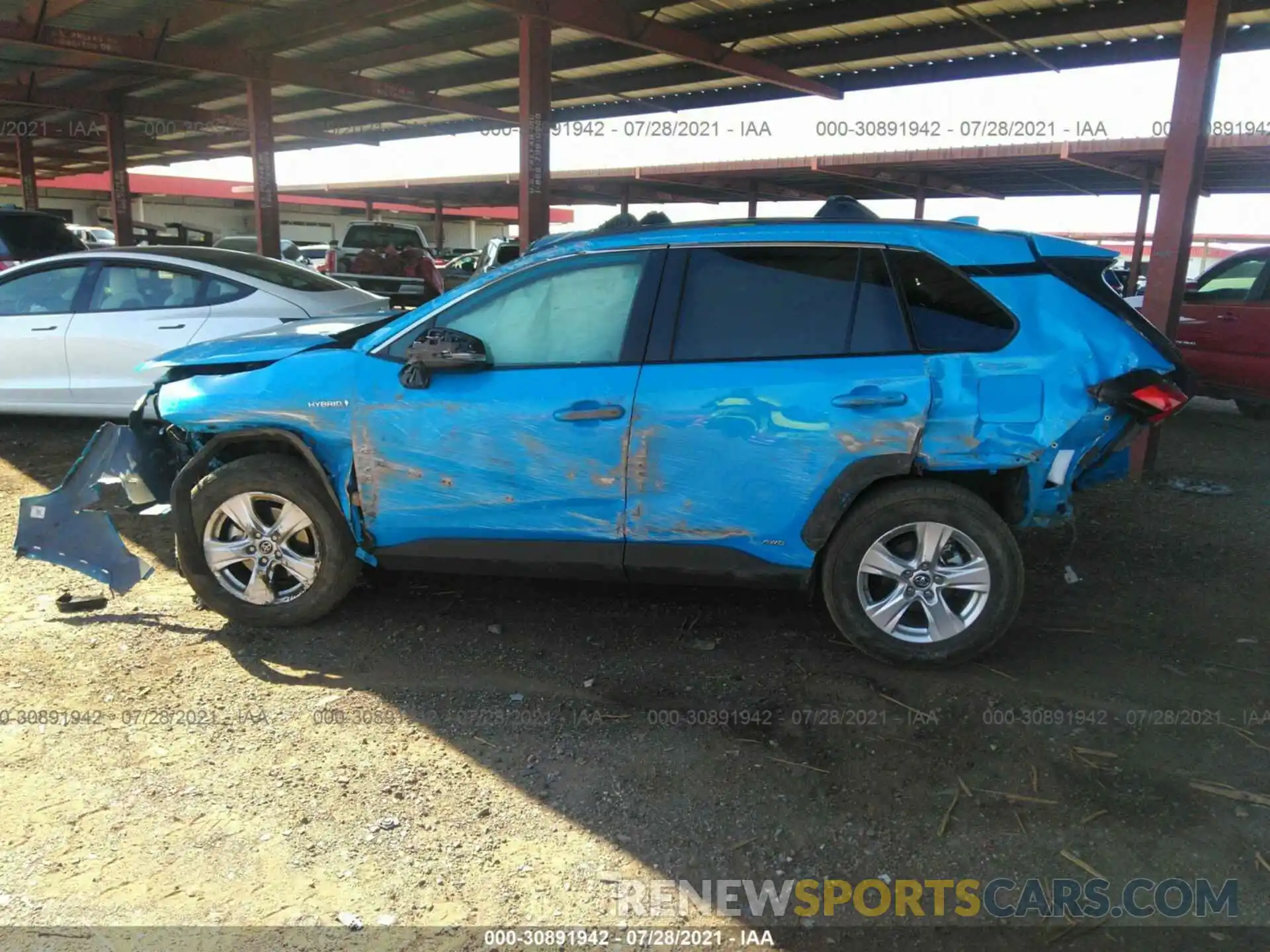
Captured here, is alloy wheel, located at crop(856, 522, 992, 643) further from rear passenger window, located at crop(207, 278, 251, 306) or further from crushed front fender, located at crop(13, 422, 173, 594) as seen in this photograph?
rear passenger window, located at crop(207, 278, 251, 306)

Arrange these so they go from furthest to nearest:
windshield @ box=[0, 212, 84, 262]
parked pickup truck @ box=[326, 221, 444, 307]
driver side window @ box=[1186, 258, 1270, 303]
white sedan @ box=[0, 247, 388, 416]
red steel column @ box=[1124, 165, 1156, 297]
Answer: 1. red steel column @ box=[1124, 165, 1156, 297]
2. parked pickup truck @ box=[326, 221, 444, 307]
3. windshield @ box=[0, 212, 84, 262]
4. driver side window @ box=[1186, 258, 1270, 303]
5. white sedan @ box=[0, 247, 388, 416]

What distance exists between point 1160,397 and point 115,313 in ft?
23.4

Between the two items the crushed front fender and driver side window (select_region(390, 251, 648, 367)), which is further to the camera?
the crushed front fender

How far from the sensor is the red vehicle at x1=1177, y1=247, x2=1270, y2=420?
8.16 meters

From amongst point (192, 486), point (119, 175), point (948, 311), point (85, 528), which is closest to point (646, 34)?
point (948, 311)

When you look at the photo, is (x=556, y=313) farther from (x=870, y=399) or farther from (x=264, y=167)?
(x=264, y=167)

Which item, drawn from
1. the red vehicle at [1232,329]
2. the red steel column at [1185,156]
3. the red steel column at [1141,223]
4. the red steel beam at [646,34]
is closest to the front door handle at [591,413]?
the red steel column at [1185,156]

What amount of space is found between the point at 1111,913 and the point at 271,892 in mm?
2403

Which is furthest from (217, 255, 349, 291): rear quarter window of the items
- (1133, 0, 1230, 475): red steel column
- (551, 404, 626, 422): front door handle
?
(1133, 0, 1230, 475): red steel column

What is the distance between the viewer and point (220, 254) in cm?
732

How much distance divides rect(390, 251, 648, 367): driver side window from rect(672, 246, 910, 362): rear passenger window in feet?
0.88

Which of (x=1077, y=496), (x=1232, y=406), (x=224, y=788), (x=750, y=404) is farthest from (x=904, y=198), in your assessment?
(x=224, y=788)

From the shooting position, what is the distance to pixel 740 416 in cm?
355

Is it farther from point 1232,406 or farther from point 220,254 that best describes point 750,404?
point 1232,406
